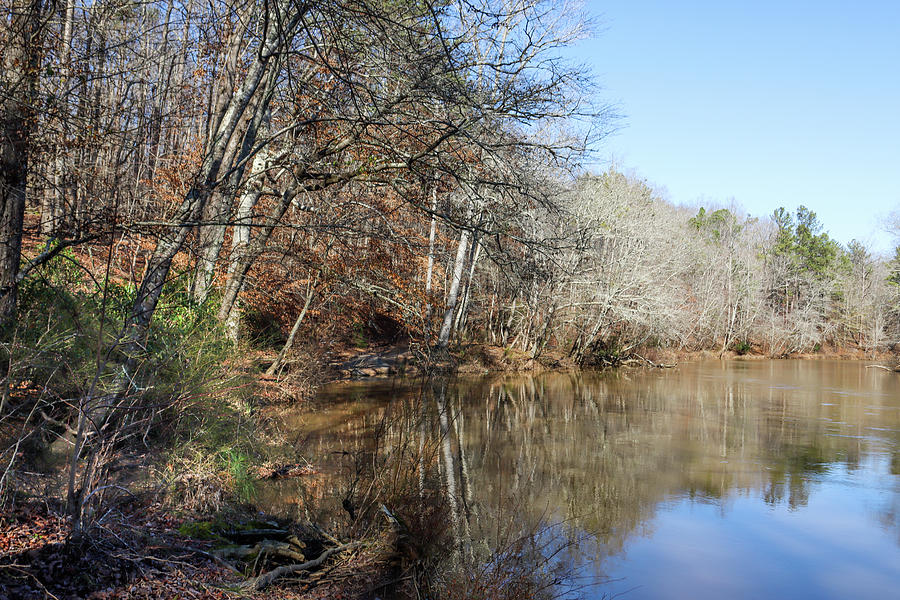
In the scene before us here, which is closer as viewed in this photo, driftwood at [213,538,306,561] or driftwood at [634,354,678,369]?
driftwood at [213,538,306,561]

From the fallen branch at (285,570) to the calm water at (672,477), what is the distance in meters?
1.03

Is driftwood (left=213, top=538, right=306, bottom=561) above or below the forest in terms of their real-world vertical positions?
below

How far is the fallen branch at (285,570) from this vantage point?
14.9 feet

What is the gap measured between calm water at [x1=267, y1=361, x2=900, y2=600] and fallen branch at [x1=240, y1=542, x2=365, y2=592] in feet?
3.37

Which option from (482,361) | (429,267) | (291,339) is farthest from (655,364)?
(291,339)

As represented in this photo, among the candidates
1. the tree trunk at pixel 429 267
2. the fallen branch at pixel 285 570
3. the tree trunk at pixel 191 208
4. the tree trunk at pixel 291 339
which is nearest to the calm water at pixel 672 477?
the fallen branch at pixel 285 570

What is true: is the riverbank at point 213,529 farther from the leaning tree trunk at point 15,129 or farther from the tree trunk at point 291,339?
the tree trunk at point 291,339

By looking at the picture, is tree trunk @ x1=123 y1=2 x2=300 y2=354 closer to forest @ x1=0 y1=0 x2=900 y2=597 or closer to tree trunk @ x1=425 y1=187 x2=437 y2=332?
forest @ x1=0 y1=0 x2=900 y2=597

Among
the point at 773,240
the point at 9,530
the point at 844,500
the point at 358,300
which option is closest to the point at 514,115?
the point at 9,530

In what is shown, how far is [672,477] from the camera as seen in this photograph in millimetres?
10758

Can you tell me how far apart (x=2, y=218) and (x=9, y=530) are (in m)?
3.40

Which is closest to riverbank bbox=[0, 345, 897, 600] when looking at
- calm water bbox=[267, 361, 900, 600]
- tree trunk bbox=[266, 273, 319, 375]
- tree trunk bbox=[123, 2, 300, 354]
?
calm water bbox=[267, 361, 900, 600]

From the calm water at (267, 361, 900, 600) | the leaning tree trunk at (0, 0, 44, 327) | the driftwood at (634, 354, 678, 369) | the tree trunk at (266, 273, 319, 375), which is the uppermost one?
the leaning tree trunk at (0, 0, 44, 327)

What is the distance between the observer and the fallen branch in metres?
4.55
